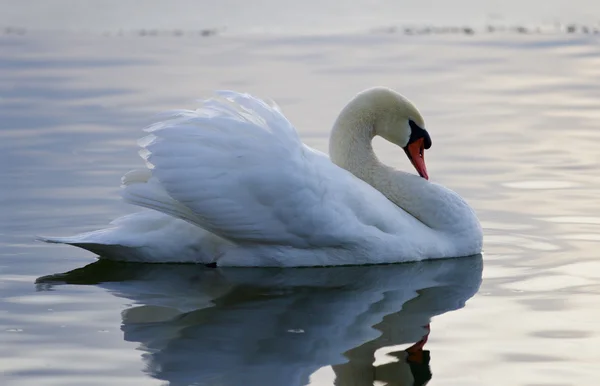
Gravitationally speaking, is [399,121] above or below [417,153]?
above

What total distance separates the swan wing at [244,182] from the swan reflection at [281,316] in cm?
31

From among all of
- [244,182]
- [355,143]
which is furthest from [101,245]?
[355,143]

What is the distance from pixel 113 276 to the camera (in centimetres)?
802

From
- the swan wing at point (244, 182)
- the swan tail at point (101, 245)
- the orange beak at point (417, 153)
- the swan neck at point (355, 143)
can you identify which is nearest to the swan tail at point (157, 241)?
the swan tail at point (101, 245)

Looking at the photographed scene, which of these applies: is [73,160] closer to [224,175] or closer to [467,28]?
[224,175]

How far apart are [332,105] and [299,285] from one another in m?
6.11

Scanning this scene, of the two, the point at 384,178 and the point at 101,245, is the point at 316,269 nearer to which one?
the point at 384,178

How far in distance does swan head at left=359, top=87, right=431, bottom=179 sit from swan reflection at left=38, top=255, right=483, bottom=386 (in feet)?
2.95

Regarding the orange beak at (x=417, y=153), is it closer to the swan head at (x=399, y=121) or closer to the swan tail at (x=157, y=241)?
the swan head at (x=399, y=121)

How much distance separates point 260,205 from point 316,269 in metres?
0.65

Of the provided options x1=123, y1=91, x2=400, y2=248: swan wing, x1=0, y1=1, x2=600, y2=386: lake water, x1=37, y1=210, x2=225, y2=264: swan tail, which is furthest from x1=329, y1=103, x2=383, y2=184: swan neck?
x1=37, y1=210, x2=225, y2=264: swan tail

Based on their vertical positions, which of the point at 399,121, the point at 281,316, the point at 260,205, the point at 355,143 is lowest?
the point at 281,316

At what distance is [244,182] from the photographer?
784cm

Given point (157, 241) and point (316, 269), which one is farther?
point (316, 269)
